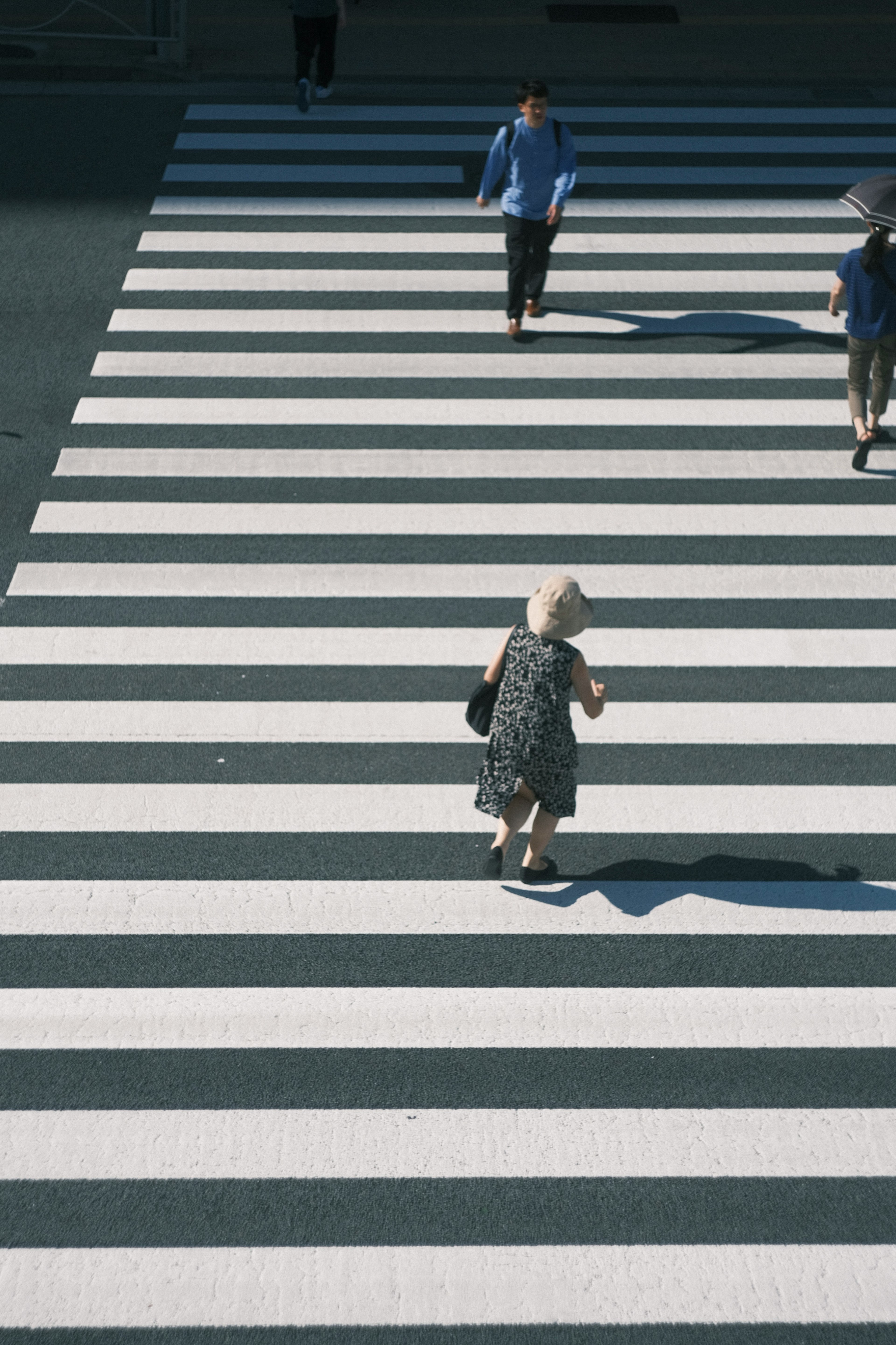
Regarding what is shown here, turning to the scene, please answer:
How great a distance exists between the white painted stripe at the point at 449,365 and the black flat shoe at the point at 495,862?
4.78 m

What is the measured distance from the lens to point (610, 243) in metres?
11.5

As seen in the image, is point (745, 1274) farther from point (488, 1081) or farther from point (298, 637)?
point (298, 637)

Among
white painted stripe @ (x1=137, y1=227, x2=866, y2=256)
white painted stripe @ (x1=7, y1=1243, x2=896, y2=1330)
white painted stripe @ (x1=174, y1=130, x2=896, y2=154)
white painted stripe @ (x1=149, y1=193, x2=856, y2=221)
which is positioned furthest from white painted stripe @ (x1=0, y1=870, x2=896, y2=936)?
white painted stripe @ (x1=174, y1=130, x2=896, y2=154)

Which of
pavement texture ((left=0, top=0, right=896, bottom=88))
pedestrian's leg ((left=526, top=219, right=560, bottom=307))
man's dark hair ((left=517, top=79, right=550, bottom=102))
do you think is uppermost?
pavement texture ((left=0, top=0, right=896, bottom=88))

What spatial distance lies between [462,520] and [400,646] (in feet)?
4.32

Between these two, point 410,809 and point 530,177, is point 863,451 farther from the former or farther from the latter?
point 410,809

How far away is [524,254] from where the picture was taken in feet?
31.5

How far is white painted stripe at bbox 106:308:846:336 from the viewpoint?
404 inches

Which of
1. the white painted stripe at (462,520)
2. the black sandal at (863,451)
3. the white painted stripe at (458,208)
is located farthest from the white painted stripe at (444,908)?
the white painted stripe at (458,208)

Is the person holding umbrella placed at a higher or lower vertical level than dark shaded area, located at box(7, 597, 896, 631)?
higher

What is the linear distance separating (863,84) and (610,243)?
16.5ft

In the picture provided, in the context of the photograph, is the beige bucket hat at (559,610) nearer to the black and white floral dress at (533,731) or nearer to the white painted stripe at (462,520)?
the black and white floral dress at (533,731)

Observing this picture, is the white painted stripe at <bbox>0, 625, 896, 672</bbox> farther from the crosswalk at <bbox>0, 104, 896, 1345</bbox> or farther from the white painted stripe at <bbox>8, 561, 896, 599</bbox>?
the white painted stripe at <bbox>8, 561, 896, 599</bbox>

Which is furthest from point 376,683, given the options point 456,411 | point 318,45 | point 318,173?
point 318,45
